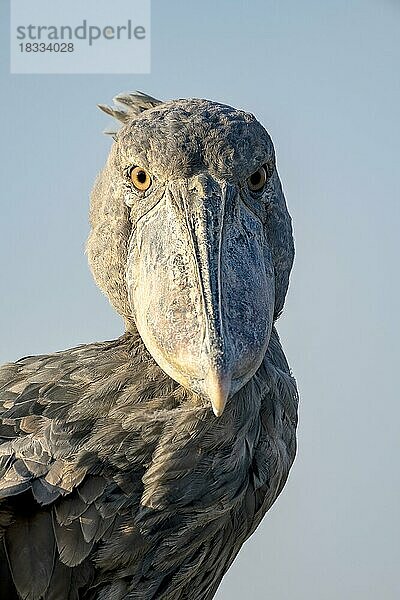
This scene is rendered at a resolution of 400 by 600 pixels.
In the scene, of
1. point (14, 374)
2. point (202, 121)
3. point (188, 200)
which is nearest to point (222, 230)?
point (188, 200)

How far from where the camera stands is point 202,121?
2805mm

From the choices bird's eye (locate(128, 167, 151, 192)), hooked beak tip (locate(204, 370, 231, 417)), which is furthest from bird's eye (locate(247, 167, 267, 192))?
hooked beak tip (locate(204, 370, 231, 417))

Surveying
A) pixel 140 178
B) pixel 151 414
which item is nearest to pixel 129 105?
pixel 140 178

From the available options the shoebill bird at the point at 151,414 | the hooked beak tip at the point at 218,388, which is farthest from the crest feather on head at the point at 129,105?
the hooked beak tip at the point at 218,388

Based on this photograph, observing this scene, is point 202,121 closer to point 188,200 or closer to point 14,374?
point 188,200

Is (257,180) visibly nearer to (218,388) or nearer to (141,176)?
(141,176)

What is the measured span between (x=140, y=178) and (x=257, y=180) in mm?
354

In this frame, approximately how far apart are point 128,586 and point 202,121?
1.46 metres

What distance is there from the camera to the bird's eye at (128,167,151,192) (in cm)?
284

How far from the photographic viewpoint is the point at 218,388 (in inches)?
89.6

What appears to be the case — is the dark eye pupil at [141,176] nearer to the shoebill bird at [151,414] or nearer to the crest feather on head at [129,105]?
the shoebill bird at [151,414]

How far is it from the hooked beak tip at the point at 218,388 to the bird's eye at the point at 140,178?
0.79m

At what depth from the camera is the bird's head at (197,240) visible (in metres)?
2.38

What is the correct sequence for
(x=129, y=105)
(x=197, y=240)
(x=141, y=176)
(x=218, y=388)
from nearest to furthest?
(x=218, y=388) < (x=197, y=240) < (x=141, y=176) < (x=129, y=105)
